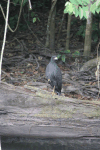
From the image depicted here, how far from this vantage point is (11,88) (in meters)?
3.55

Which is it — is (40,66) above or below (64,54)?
below

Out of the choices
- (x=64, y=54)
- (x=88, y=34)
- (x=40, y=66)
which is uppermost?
(x=88, y=34)

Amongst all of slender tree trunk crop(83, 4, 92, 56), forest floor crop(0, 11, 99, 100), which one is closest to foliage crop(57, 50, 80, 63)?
forest floor crop(0, 11, 99, 100)

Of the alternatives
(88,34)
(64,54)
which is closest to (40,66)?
(64,54)

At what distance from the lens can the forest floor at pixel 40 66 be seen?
4984 mm

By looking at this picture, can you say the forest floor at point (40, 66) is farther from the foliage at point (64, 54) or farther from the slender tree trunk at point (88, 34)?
the slender tree trunk at point (88, 34)

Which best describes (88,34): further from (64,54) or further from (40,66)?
(40,66)

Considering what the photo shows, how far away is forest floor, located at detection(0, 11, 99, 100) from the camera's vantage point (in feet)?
16.4

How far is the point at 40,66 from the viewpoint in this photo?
21.0ft

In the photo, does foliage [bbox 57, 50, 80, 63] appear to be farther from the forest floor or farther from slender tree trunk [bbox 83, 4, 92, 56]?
slender tree trunk [bbox 83, 4, 92, 56]

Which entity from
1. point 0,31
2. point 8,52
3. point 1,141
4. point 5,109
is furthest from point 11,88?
point 0,31

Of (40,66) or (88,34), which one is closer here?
(88,34)

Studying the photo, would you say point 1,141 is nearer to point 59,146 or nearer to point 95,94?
point 59,146

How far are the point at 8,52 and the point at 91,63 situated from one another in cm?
290
